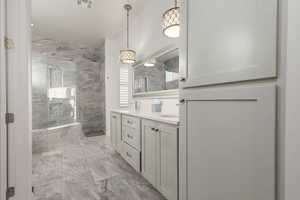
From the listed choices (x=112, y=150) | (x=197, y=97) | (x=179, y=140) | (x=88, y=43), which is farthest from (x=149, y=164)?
(x=88, y=43)

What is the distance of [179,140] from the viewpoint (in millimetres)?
1233

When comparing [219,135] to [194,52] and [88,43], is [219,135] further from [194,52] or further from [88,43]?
[88,43]

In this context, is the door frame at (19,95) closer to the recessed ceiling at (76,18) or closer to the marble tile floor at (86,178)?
the marble tile floor at (86,178)

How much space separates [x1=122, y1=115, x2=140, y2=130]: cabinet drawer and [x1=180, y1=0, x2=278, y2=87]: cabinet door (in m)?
1.09

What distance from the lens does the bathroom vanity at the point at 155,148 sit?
1336 millimetres

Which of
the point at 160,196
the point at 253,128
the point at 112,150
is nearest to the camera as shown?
the point at 253,128

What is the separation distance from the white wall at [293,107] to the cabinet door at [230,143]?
0.15 feet

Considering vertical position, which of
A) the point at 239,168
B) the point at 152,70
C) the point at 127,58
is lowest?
the point at 239,168

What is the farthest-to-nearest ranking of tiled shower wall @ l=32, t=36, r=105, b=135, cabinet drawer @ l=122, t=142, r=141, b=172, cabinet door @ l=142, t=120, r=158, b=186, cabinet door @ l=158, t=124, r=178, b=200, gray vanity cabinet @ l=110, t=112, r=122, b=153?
tiled shower wall @ l=32, t=36, r=105, b=135 → gray vanity cabinet @ l=110, t=112, r=122, b=153 → cabinet drawer @ l=122, t=142, r=141, b=172 → cabinet door @ l=142, t=120, r=158, b=186 → cabinet door @ l=158, t=124, r=178, b=200

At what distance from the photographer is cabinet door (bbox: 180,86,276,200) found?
0.64 meters

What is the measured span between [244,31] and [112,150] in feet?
10.2

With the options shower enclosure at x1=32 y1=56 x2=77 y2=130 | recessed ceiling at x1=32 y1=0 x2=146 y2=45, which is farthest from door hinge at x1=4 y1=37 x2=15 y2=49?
shower enclosure at x1=32 y1=56 x2=77 y2=130

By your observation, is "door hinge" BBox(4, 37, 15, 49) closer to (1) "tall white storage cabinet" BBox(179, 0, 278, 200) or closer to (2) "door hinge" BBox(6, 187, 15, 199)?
(2) "door hinge" BBox(6, 187, 15, 199)

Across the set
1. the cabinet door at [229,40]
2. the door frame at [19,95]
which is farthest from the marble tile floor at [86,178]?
the cabinet door at [229,40]
